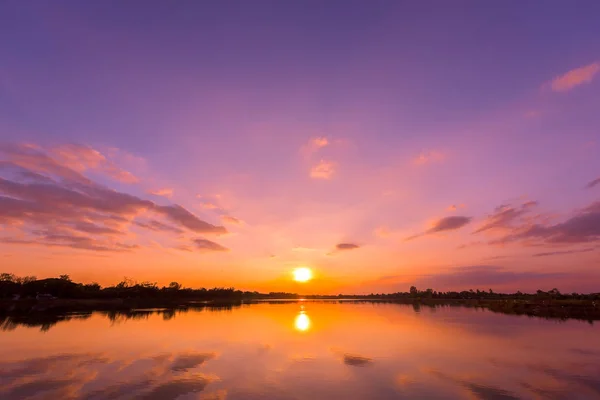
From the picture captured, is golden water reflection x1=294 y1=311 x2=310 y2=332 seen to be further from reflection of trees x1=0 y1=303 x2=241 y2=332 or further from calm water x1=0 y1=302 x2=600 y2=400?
reflection of trees x1=0 y1=303 x2=241 y2=332

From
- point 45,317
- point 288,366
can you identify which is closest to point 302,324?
point 288,366

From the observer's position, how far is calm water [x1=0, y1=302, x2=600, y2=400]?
77.5ft

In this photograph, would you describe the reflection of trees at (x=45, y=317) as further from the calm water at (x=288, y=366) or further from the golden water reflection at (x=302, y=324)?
the golden water reflection at (x=302, y=324)

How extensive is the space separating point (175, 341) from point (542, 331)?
63.1 metres

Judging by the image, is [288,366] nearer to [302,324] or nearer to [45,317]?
[302,324]

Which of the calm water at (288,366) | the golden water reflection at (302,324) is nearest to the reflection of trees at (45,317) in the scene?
the calm water at (288,366)

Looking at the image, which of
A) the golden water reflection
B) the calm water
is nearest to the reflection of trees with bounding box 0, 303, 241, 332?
the calm water

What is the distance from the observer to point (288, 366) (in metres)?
31.9

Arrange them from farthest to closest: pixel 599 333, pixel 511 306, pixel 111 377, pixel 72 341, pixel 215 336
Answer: pixel 511 306 < pixel 599 333 < pixel 215 336 < pixel 72 341 < pixel 111 377

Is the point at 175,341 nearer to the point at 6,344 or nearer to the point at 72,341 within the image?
the point at 72,341

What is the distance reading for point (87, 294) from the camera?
133 meters

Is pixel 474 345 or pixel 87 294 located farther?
pixel 87 294

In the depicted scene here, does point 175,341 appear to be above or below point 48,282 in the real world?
below

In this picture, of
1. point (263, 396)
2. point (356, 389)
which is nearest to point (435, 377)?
point (356, 389)
